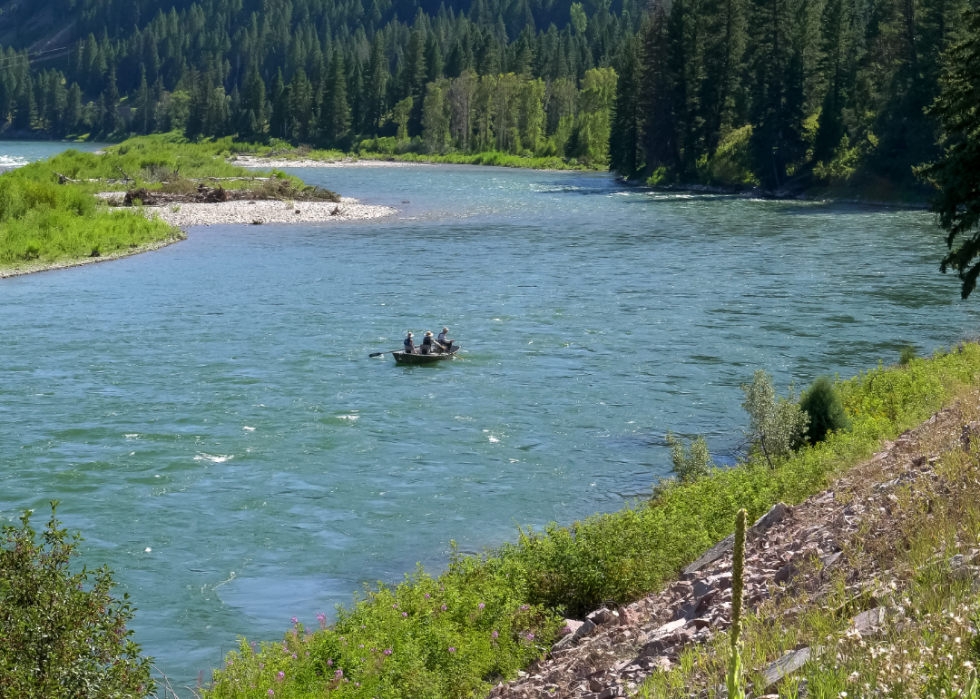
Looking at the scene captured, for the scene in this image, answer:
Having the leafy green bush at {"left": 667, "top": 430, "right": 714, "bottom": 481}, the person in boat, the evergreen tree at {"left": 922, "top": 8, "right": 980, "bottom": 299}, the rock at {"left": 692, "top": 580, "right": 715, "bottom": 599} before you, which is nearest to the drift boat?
the person in boat

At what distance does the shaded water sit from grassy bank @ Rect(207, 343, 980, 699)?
245cm

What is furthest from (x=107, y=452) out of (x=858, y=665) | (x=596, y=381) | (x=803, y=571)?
(x=858, y=665)

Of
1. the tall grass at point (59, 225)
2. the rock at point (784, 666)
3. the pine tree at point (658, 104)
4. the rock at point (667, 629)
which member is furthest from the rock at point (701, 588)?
the pine tree at point (658, 104)

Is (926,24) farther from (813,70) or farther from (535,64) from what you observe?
(535,64)

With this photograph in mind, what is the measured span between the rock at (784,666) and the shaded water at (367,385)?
27.2ft

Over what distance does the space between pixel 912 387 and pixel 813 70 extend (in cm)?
8574

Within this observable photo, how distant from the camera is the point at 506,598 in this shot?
12320 millimetres

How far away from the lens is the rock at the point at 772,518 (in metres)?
12.5

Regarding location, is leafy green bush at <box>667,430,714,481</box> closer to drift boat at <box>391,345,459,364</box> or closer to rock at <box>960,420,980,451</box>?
rock at <box>960,420,980,451</box>

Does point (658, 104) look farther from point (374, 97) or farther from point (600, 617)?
point (600, 617)

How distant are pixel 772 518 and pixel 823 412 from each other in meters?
8.19

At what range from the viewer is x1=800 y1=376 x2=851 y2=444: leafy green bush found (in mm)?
19938

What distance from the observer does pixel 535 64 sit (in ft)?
632

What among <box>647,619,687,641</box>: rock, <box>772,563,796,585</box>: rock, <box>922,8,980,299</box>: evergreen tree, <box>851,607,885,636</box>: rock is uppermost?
<box>922,8,980,299</box>: evergreen tree
